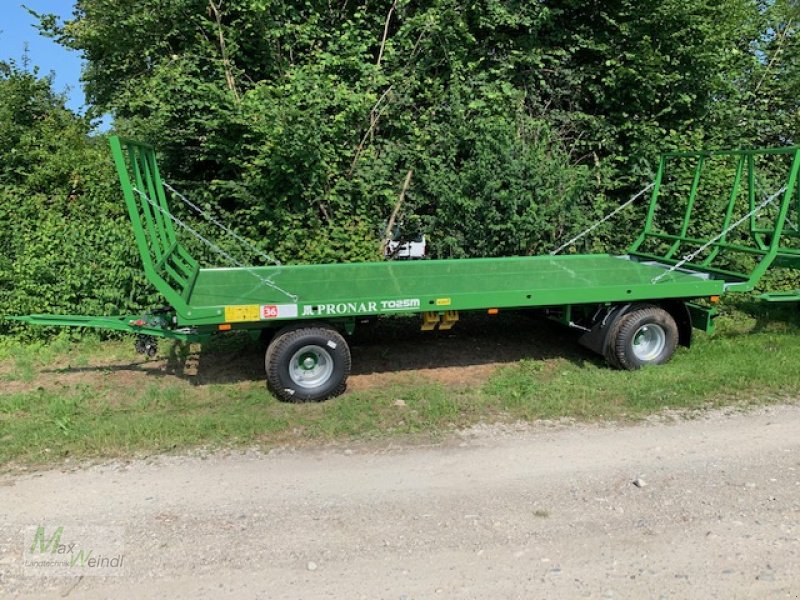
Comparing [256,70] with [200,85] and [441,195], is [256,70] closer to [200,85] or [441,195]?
[200,85]

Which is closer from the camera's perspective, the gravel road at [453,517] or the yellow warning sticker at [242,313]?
the gravel road at [453,517]

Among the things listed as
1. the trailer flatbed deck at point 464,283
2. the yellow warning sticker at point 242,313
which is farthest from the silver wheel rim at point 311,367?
the yellow warning sticker at point 242,313

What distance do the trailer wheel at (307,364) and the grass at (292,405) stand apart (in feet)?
0.42

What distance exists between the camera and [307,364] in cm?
589

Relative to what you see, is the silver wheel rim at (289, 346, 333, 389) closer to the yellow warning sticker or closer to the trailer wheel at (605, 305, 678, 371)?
the yellow warning sticker

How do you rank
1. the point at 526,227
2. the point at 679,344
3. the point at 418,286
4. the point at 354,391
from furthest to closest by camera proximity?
the point at 526,227
the point at 679,344
the point at 418,286
the point at 354,391

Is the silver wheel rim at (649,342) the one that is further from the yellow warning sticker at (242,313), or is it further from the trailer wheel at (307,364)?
the yellow warning sticker at (242,313)

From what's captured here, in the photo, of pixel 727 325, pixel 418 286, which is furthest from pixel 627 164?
pixel 418 286

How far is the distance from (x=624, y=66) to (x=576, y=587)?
27.1ft

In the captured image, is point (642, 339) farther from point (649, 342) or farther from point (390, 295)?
point (390, 295)

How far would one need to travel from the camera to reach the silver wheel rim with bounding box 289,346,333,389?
583 cm

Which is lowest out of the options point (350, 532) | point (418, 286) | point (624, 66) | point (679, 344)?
point (350, 532)

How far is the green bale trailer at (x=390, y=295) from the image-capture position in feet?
18.8

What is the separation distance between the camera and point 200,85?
8.36 metres
